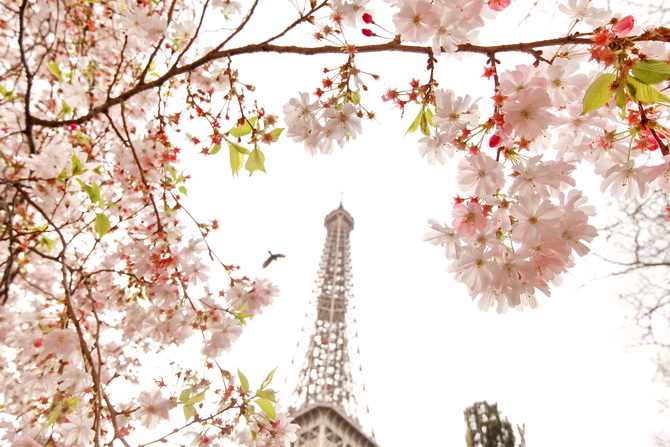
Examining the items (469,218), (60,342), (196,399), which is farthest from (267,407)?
(469,218)

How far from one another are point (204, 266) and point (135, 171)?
0.82m

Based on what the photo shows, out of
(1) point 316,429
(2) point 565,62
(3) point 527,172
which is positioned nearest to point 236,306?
(3) point 527,172

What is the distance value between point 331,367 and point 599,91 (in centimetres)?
2553

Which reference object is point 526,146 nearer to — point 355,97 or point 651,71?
point 651,71

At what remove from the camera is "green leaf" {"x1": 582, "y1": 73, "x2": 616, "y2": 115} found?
79 centimetres

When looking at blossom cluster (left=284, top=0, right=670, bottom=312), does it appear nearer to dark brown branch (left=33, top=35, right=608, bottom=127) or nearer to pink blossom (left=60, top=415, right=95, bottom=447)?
dark brown branch (left=33, top=35, right=608, bottom=127)

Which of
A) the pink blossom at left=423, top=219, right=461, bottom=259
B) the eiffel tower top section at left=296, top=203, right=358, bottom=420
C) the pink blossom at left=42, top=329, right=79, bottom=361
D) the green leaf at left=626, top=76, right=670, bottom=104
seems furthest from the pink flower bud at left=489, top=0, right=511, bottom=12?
the eiffel tower top section at left=296, top=203, right=358, bottom=420

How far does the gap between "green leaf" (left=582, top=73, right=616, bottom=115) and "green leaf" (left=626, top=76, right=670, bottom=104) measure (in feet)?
0.10

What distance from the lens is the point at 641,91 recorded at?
2.60ft

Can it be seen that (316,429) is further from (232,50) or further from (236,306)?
(232,50)

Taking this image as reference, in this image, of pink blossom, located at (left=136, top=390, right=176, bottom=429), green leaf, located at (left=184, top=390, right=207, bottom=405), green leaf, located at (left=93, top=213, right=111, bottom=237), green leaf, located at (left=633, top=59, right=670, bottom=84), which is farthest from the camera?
pink blossom, located at (left=136, top=390, right=176, bottom=429)

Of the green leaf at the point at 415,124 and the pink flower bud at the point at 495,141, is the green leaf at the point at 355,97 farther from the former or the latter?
the pink flower bud at the point at 495,141

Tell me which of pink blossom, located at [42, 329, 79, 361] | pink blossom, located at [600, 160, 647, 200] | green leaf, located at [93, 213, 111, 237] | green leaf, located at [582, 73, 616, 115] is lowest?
pink blossom, located at [42, 329, 79, 361]

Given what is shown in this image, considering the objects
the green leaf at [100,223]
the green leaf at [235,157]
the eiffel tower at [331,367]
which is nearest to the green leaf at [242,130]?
the green leaf at [235,157]
